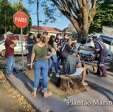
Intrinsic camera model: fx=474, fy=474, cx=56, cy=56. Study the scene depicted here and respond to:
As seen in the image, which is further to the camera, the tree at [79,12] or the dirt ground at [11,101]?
the tree at [79,12]

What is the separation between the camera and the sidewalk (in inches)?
460

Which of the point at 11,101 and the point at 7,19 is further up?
the point at 7,19

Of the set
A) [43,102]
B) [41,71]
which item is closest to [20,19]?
[41,71]

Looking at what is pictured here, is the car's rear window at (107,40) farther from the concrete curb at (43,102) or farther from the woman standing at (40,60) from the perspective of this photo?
the woman standing at (40,60)

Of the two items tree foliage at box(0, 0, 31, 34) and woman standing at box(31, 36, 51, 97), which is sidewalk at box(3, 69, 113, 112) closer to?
woman standing at box(31, 36, 51, 97)

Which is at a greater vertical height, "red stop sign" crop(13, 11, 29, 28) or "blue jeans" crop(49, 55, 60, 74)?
"red stop sign" crop(13, 11, 29, 28)

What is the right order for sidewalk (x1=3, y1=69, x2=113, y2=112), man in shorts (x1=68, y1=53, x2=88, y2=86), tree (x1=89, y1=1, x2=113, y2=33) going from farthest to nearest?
tree (x1=89, y1=1, x2=113, y2=33) < man in shorts (x1=68, y1=53, x2=88, y2=86) < sidewalk (x1=3, y1=69, x2=113, y2=112)

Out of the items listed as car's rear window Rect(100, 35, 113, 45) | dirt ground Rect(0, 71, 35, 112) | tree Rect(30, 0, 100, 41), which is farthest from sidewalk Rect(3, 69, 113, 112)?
tree Rect(30, 0, 100, 41)

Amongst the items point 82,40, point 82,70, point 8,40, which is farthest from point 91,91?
point 82,40

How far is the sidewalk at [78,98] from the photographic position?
1169cm

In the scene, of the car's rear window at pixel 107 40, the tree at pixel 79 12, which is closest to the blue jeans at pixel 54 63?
the car's rear window at pixel 107 40

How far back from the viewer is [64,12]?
108ft

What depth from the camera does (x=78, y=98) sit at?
1310cm

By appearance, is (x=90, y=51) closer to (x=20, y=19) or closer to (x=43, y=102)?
(x=20, y=19)
